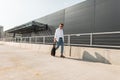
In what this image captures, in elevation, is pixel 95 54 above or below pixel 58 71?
above

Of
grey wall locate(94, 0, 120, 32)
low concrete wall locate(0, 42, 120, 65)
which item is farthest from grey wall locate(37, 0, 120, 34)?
low concrete wall locate(0, 42, 120, 65)

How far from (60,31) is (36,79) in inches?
143

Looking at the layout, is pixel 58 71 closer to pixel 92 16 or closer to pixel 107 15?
pixel 107 15

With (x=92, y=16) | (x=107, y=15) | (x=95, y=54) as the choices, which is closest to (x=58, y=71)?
(x=95, y=54)

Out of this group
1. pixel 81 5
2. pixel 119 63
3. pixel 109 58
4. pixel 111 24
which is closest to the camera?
pixel 119 63

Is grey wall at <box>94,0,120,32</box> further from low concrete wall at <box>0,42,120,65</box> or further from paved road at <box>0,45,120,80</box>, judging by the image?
paved road at <box>0,45,120,80</box>

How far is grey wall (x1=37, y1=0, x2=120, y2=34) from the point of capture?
7893mm

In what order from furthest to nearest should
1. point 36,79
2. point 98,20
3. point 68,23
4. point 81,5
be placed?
point 68,23 → point 81,5 → point 98,20 → point 36,79

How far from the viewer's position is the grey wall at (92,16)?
7893 millimetres

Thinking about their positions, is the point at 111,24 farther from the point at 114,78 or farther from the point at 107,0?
the point at 114,78

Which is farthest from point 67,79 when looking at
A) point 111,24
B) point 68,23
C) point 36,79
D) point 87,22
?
point 68,23

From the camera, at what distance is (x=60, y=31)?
239 inches

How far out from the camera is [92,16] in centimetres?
944

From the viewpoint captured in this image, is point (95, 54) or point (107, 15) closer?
point (95, 54)
